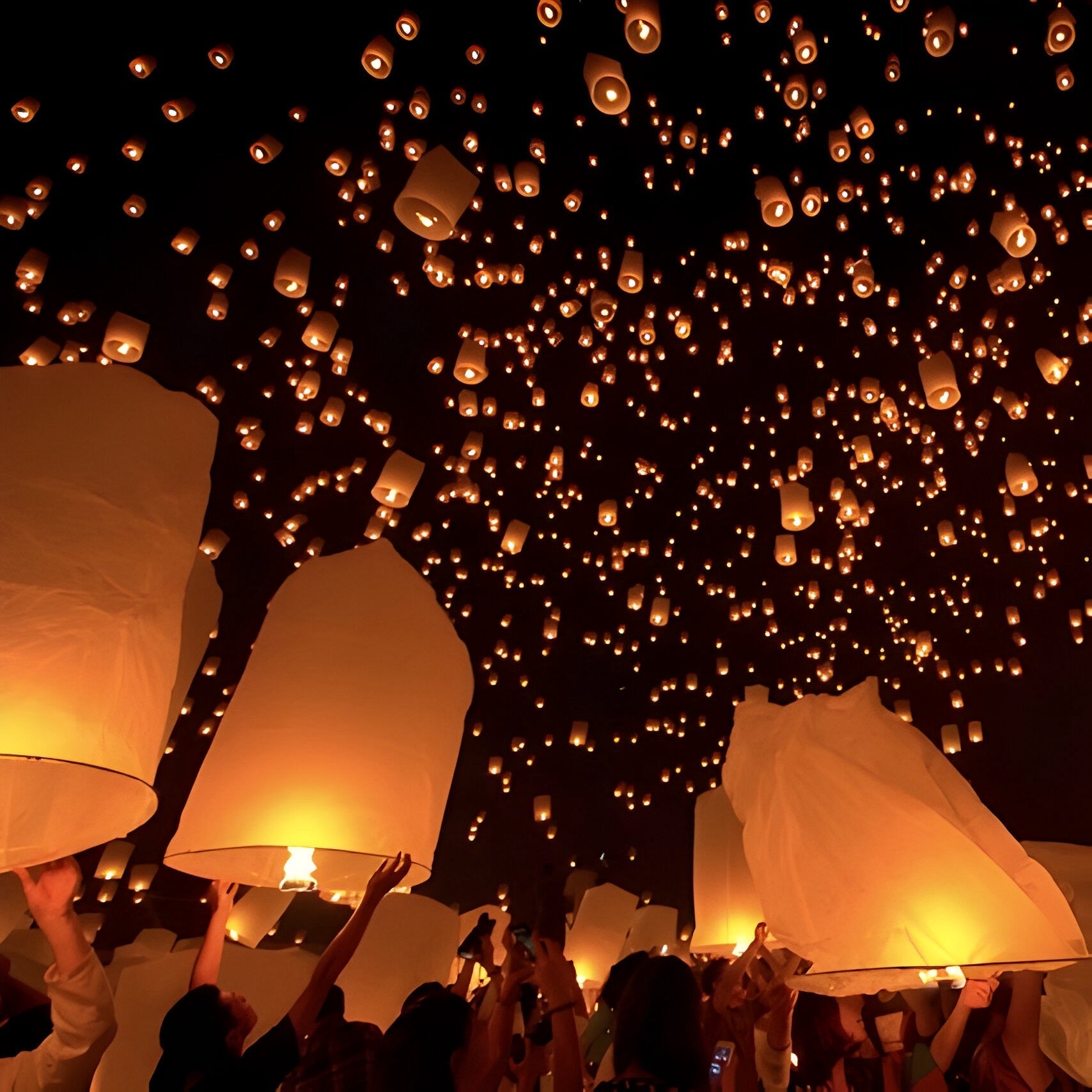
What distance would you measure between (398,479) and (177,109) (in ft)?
6.34

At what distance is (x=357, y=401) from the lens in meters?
6.59

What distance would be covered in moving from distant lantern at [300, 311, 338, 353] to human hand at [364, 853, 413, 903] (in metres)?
3.47

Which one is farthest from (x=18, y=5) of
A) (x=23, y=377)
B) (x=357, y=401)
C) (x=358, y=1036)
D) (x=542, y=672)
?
(x=542, y=672)

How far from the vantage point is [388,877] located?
1.90 meters

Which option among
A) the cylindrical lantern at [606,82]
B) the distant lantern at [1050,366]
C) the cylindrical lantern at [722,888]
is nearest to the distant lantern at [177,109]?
the cylindrical lantern at [606,82]

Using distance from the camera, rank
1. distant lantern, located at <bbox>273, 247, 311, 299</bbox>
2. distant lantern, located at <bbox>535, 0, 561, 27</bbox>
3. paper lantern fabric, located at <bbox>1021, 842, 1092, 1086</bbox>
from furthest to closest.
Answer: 1. distant lantern, located at <bbox>273, 247, 311, 299</bbox>
2. distant lantern, located at <bbox>535, 0, 561, 27</bbox>
3. paper lantern fabric, located at <bbox>1021, 842, 1092, 1086</bbox>

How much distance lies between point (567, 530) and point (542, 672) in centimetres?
174

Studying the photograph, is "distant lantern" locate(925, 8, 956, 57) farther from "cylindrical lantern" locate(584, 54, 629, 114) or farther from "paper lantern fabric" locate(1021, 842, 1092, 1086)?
"paper lantern fabric" locate(1021, 842, 1092, 1086)

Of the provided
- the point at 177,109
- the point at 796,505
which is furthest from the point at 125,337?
the point at 796,505

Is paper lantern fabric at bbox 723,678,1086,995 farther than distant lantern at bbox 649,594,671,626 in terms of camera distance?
No

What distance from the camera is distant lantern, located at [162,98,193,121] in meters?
4.01

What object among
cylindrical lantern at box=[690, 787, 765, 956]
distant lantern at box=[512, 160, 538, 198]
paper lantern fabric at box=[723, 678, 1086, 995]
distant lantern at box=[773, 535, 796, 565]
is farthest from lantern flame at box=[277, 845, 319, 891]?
distant lantern at box=[773, 535, 796, 565]

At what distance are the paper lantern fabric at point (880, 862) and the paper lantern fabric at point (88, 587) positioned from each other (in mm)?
1386

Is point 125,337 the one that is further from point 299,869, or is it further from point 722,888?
point 722,888
